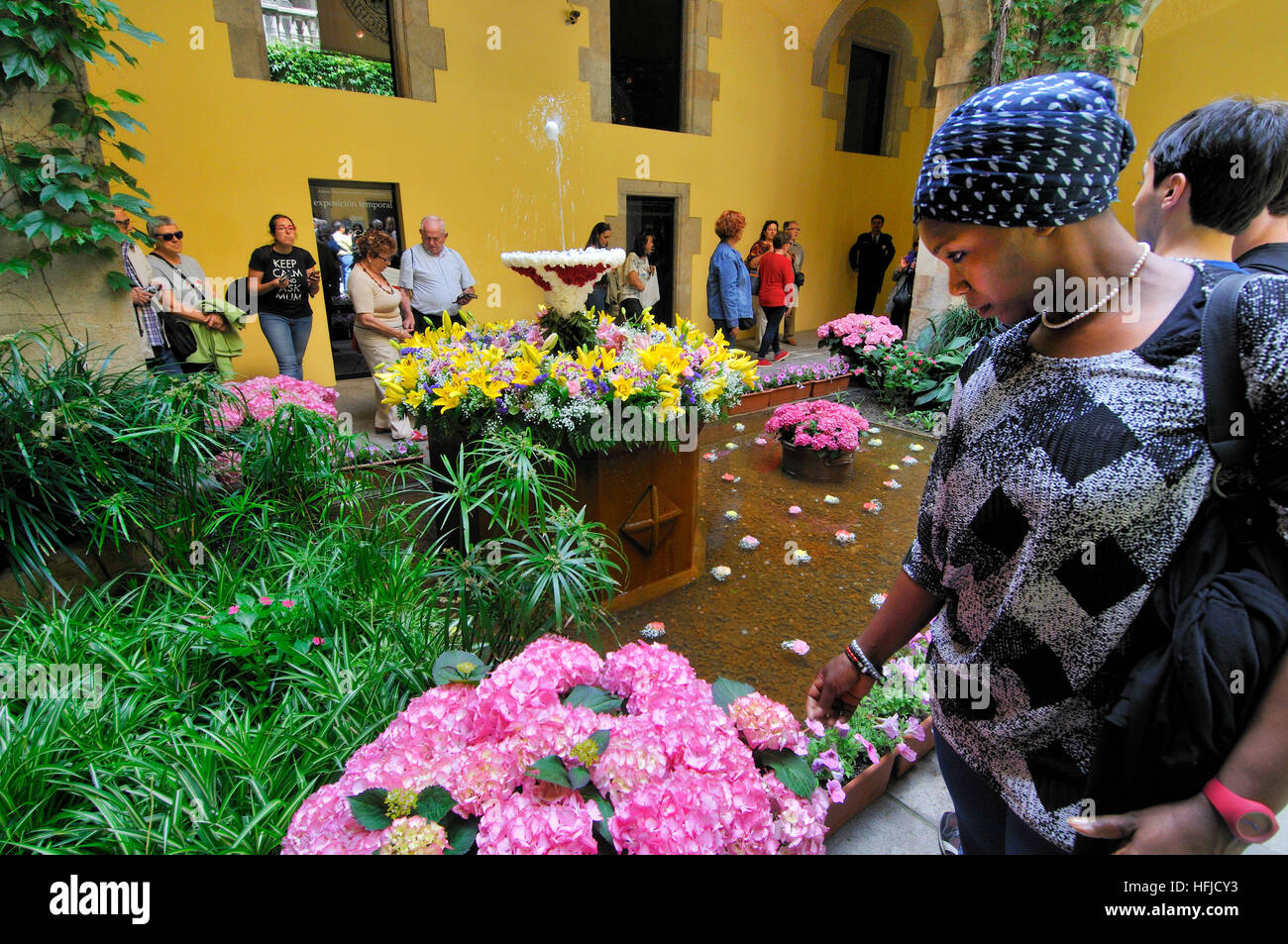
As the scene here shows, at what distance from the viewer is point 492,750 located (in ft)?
3.48

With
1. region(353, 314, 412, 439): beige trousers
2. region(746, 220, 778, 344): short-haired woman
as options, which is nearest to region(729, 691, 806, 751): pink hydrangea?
region(353, 314, 412, 439): beige trousers

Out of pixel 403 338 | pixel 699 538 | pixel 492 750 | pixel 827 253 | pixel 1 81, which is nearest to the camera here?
pixel 492 750

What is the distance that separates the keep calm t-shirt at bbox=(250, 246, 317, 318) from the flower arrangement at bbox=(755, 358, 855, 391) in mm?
4335

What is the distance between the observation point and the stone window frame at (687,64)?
7.96m

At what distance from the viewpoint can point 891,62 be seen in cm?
1190

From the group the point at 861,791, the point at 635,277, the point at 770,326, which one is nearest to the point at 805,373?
the point at 770,326

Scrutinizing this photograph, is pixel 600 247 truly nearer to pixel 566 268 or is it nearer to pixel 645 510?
pixel 566 268

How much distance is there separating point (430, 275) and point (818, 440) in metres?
3.64

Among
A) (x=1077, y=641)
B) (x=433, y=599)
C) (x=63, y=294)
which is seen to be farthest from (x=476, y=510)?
(x=1077, y=641)

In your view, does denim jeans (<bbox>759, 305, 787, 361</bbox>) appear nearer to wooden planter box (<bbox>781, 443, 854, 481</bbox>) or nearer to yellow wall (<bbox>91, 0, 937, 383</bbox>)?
yellow wall (<bbox>91, 0, 937, 383</bbox>)

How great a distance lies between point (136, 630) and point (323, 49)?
22.1ft

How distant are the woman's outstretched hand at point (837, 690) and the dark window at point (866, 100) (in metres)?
12.5

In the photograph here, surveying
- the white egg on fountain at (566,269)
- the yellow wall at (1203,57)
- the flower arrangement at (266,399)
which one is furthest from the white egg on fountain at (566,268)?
the yellow wall at (1203,57)

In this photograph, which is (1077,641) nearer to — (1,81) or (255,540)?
(255,540)
